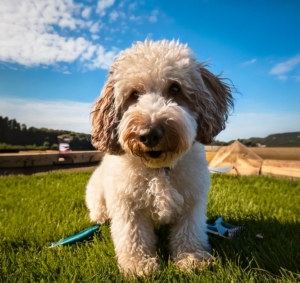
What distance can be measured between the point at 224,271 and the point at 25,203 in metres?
4.23

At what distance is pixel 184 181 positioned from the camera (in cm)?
316

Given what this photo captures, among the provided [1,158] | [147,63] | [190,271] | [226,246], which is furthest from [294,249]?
→ [1,158]

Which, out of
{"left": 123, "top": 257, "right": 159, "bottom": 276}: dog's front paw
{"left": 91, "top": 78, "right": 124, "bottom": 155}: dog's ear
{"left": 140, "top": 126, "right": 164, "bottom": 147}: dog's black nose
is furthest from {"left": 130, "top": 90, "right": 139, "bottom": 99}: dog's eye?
{"left": 123, "top": 257, "right": 159, "bottom": 276}: dog's front paw

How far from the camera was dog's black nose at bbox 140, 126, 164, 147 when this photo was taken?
2.62 meters

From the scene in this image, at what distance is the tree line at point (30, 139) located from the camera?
11.4 meters

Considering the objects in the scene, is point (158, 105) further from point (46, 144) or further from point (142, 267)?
point (46, 144)

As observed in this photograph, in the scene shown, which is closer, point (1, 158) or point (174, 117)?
point (174, 117)

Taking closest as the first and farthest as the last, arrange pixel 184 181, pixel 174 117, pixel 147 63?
pixel 174 117
pixel 147 63
pixel 184 181

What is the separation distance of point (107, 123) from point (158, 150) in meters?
0.78

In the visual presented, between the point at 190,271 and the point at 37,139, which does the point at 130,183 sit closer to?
the point at 190,271

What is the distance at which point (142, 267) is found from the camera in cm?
303

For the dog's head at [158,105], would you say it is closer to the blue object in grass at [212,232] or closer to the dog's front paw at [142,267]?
→ the dog's front paw at [142,267]

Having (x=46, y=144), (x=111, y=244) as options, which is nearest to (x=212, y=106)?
(x=111, y=244)

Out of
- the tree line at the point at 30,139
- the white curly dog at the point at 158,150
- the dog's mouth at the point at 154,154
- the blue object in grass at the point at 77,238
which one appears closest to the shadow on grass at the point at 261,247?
the white curly dog at the point at 158,150
